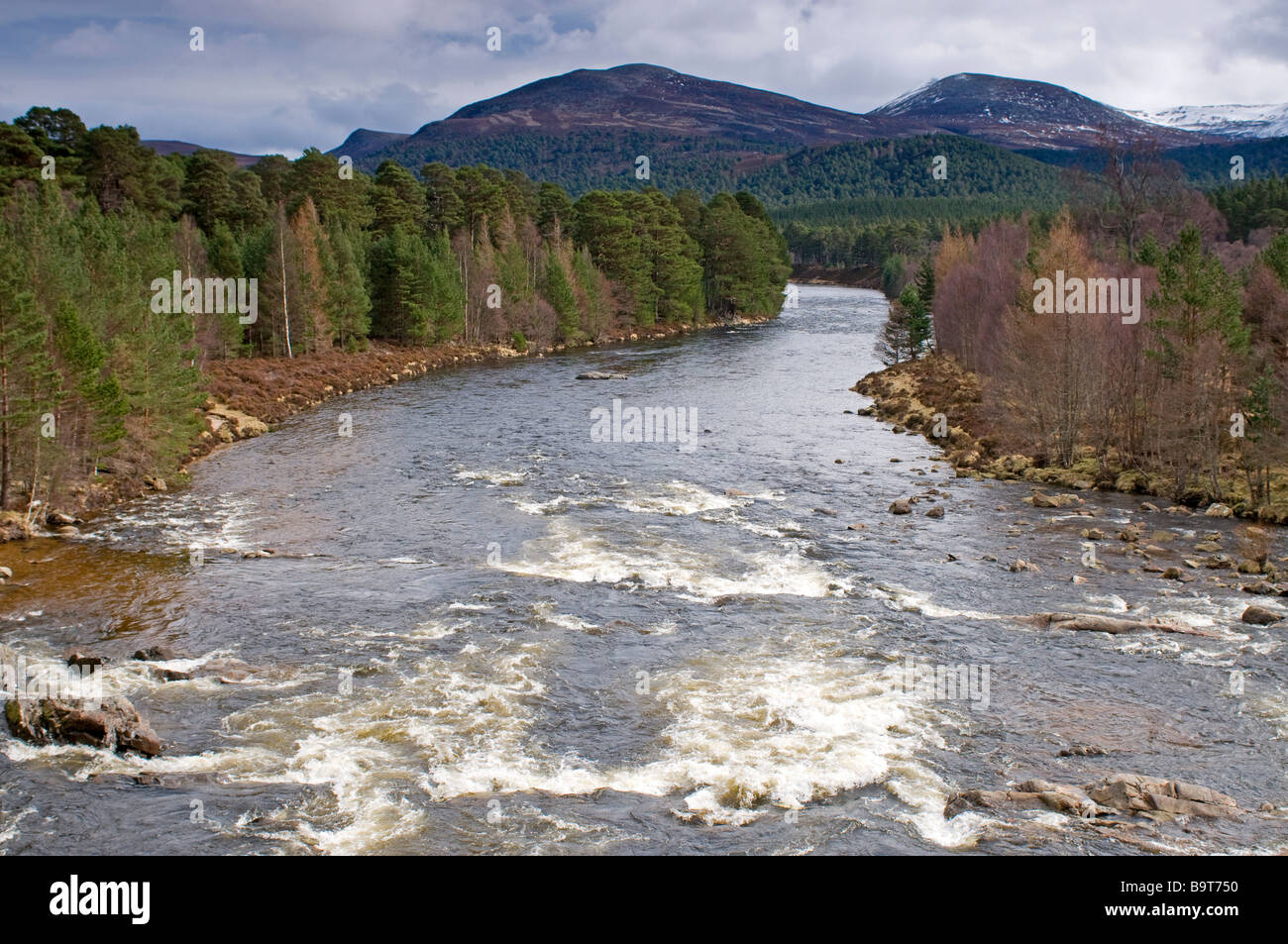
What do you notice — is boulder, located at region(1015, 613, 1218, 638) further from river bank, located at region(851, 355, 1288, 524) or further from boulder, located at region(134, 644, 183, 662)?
boulder, located at region(134, 644, 183, 662)

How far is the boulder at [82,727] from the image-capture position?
18234 mm

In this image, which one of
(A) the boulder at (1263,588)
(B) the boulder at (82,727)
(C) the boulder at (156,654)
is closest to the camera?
(B) the boulder at (82,727)

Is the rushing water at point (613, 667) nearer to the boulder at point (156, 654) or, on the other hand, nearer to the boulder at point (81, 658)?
the boulder at point (156, 654)

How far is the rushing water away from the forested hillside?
4.54m

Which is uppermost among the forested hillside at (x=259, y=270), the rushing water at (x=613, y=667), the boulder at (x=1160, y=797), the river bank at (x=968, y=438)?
the forested hillside at (x=259, y=270)

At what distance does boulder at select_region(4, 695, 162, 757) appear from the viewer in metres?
18.2

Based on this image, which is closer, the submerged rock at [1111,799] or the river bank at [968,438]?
the submerged rock at [1111,799]

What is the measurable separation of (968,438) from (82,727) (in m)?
41.2

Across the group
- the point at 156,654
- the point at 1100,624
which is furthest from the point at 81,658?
the point at 1100,624

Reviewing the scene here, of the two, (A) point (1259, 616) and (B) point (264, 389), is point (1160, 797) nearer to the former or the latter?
(A) point (1259, 616)

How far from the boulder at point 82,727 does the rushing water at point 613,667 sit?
0.33 m

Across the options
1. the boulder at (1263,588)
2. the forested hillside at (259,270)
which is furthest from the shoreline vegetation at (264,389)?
the boulder at (1263,588)

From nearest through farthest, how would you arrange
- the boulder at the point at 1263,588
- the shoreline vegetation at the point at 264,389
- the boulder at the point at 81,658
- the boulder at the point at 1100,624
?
the boulder at the point at 81,658 → the boulder at the point at 1100,624 → the boulder at the point at 1263,588 → the shoreline vegetation at the point at 264,389

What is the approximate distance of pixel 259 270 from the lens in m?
72.1
